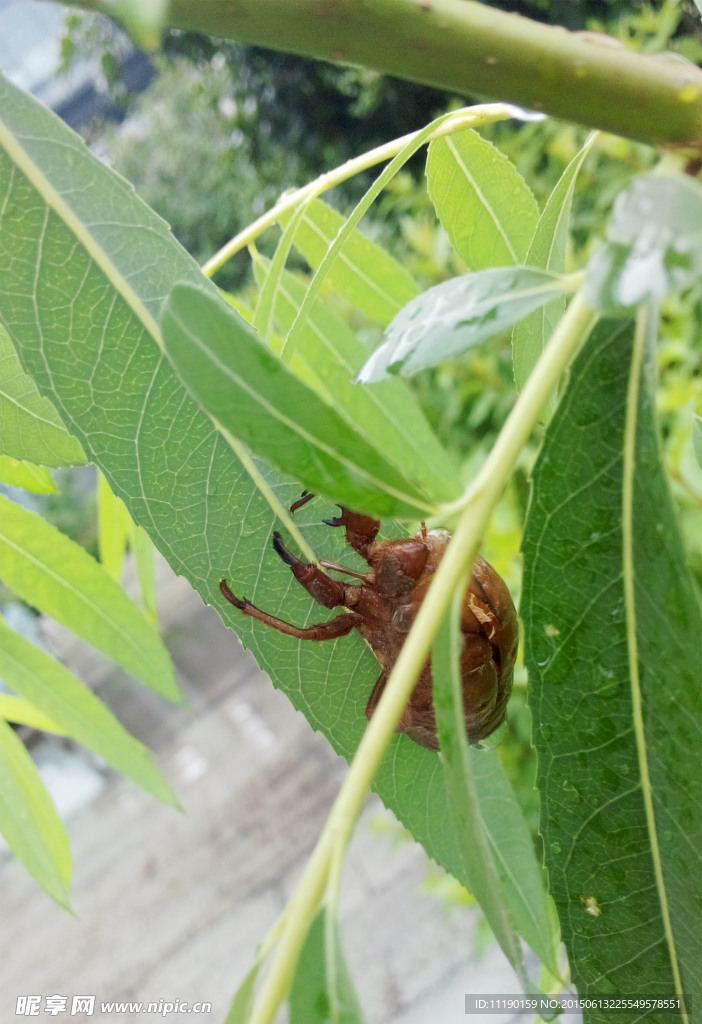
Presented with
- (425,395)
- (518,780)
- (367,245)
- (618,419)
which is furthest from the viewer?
(425,395)

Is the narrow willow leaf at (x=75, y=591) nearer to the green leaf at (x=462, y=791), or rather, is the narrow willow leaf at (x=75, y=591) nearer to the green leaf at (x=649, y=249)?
the green leaf at (x=462, y=791)

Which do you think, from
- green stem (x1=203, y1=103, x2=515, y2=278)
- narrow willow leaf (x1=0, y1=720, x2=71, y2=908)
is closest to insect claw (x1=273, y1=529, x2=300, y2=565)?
green stem (x1=203, y1=103, x2=515, y2=278)

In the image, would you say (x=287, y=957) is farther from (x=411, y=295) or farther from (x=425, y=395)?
(x=425, y=395)

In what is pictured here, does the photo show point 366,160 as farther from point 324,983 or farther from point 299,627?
point 324,983

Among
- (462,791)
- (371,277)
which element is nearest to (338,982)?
(462,791)

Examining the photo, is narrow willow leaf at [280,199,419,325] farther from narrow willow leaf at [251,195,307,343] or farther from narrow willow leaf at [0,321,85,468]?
narrow willow leaf at [0,321,85,468]

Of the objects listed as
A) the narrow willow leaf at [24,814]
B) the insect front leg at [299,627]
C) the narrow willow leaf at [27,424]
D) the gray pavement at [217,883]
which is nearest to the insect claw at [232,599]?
the insect front leg at [299,627]

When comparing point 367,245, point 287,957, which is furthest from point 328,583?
point 367,245
